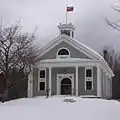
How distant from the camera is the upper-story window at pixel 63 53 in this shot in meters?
41.6

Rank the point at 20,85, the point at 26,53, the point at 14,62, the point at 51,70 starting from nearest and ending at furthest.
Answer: the point at 14,62
the point at 26,53
the point at 51,70
the point at 20,85

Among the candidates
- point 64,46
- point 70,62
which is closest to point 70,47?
point 64,46

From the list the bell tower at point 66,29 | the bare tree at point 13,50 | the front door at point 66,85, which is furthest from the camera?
the bell tower at point 66,29

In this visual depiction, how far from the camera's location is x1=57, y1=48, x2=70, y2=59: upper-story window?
136ft

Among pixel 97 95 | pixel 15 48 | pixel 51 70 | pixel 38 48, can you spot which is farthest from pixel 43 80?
pixel 15 48

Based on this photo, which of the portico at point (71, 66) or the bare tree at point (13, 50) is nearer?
the bare tree at point (13, 50)

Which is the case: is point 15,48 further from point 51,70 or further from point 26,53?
point 51,70

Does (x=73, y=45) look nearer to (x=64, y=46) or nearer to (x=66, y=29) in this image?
(x=64, y=46)

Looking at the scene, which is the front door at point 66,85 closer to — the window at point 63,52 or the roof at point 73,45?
the window at point 63,52

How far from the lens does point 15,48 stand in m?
32.5

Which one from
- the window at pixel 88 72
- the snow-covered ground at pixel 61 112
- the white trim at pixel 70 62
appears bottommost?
the snow-covered ground at pixel 61 112

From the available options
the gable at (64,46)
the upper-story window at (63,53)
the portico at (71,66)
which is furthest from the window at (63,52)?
the portico at (71,66)

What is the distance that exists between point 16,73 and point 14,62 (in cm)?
887

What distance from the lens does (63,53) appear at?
41969 millimetres
